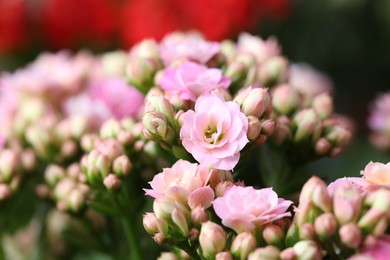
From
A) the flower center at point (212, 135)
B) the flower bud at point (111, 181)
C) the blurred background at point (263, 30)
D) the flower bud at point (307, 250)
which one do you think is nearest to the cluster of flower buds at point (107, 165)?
the flower bud at point (111, 181)

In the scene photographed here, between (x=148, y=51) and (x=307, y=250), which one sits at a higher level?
(x=148, y=51)

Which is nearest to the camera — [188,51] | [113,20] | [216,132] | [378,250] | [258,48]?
[378,250]

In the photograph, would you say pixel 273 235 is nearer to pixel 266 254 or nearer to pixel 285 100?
pixel 266 254

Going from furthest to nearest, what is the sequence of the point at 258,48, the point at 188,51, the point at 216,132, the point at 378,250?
the point at 258,48
the point at 188,51
the point at 216,132
the point at 378,250

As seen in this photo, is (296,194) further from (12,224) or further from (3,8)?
(3,8)

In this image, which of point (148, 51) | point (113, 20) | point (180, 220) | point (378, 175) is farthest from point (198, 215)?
point (113, 20)

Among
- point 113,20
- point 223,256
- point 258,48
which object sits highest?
point 113,20

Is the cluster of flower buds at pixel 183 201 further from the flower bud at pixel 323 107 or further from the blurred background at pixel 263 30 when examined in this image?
the blurred background at pixel 263 30
